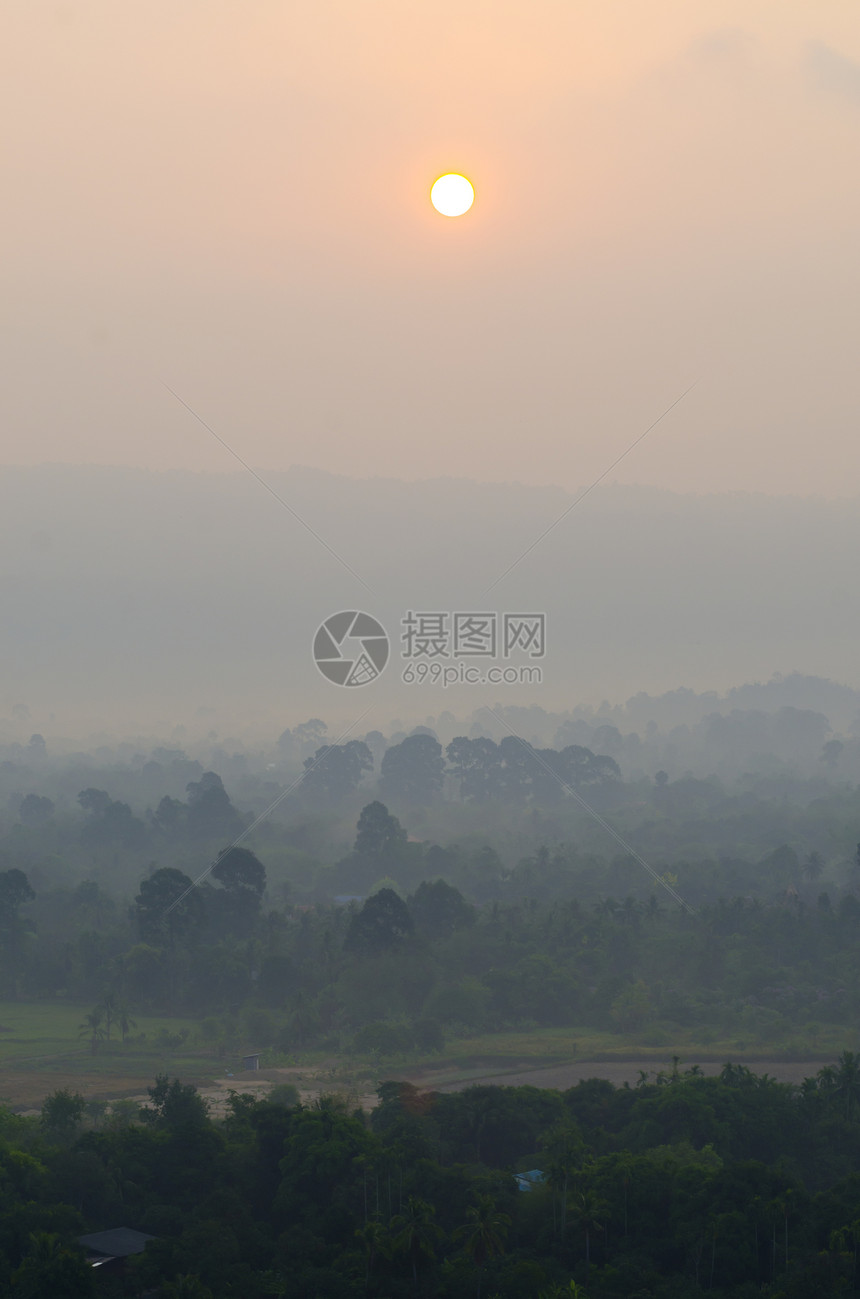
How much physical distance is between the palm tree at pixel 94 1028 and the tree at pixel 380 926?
992 cm

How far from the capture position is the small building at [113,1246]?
829 inches

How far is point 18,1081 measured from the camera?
128 feet

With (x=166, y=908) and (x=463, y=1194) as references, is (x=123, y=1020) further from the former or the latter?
(x=463, y=1194)

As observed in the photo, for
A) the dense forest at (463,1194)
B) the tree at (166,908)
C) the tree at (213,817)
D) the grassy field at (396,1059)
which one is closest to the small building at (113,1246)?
the dense forest at (463,1194)

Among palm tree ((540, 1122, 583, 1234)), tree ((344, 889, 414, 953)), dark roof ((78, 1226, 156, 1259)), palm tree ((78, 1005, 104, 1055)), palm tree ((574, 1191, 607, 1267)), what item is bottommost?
dark roof ((78, 1226, 156, 1259))

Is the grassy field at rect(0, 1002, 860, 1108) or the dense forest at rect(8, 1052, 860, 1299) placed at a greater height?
the grassy field at rect(0, 1002, 860, 1108)

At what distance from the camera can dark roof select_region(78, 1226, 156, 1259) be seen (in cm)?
2148

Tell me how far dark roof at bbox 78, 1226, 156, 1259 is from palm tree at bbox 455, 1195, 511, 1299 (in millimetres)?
5754

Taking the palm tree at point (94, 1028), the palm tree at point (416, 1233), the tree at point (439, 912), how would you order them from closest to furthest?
the palm tree at point (416, 1233) < the palm tree at point (94, 1028) < the tree at point (439, 912)

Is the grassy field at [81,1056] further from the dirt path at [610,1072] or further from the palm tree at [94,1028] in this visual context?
the dirt path at [610,1072]

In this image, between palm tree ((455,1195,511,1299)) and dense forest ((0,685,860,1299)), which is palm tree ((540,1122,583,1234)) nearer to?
dense forest ((0,685,860,1299))

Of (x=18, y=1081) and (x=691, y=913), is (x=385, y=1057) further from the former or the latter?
(x=691, y=913)

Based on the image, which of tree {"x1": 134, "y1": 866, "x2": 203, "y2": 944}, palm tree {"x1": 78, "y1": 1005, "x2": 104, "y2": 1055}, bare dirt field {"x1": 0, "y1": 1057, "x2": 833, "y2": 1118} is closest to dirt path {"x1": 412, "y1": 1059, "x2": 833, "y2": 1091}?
bare dirt field {"x1": 0, "y1": 1057, "x2": 833, "y2": 1118}

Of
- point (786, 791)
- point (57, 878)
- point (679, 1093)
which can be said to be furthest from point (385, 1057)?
point (786, 791)
